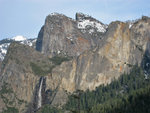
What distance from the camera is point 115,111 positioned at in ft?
655

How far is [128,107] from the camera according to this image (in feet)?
642

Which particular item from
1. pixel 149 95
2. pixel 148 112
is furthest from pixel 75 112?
pixel 149 95

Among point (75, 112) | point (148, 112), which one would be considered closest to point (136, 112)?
point (148, 112)

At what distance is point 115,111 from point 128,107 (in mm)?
7034

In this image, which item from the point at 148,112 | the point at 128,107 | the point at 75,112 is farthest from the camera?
the point at 128,107

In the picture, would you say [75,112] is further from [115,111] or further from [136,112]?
[115,111]

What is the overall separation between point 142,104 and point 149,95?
6.10 metres

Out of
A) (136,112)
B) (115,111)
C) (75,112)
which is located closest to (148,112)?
(136,112)

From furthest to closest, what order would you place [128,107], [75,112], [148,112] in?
[128,107] → [148,112] → [75,112]

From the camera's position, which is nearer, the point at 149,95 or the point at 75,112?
the point at 75,112

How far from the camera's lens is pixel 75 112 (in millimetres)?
71562

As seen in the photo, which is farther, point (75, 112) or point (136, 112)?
point (136, 112)

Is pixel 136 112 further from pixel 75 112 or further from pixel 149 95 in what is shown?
pixel 75 112

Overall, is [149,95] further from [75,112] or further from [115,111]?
[75,112]
